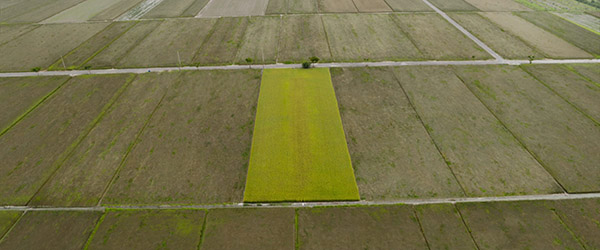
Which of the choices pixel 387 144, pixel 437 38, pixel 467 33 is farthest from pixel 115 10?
pixel 467 33

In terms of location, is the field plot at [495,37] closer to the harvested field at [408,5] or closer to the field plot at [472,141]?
the harvested field at [408,5]

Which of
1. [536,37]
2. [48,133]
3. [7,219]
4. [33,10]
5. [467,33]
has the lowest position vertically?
[7,219]

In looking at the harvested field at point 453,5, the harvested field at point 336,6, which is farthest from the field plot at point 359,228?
the harvested field at point 453,5

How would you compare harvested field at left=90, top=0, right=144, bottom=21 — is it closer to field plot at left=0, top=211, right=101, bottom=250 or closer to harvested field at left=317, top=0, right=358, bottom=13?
harvested field at left=317, top=0, right=358, bottom=13

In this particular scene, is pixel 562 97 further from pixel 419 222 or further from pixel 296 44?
pixel 296 44

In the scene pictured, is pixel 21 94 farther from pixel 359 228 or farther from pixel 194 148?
pixel 359 228

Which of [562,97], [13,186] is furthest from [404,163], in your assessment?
[13,186]

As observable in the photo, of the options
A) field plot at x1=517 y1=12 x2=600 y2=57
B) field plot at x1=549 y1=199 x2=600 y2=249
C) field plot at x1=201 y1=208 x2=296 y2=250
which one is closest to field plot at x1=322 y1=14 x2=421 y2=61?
field plot at x1=549 y1=199 x2=600 y2=249
